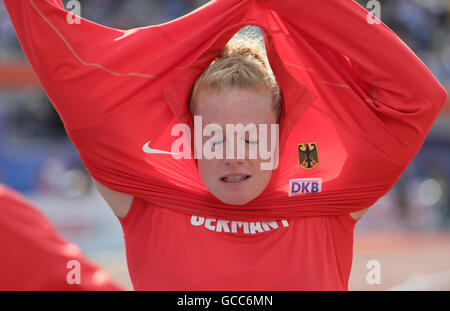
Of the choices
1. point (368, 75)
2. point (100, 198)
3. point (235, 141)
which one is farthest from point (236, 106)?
point (100, 198)

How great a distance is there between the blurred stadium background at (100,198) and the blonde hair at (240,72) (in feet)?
11.3

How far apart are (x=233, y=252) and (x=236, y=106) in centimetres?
31

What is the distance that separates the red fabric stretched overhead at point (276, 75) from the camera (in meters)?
1.22

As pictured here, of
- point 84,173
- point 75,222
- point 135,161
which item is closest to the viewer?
→ point 135,161

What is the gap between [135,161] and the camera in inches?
50.8

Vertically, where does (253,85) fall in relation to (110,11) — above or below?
below

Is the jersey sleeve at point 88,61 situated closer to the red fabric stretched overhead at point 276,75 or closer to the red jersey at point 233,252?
the red fabric stretched overhead at point 276,75

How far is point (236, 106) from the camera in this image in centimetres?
119

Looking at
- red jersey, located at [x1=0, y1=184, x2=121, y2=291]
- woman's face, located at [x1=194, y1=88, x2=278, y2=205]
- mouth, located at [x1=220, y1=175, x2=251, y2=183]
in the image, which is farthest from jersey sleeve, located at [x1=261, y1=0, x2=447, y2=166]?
red jersey, located at [x1=0, y1=184, x2=121, y2=291]

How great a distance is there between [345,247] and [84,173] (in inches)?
205

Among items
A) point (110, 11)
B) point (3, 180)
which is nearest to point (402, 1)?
point (110, 11)

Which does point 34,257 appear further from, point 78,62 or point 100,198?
point 100,198

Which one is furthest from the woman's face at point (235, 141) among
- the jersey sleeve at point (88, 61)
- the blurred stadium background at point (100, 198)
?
the blurred stadium background at point (100, 198)

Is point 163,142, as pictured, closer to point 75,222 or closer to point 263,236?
point 263,236
